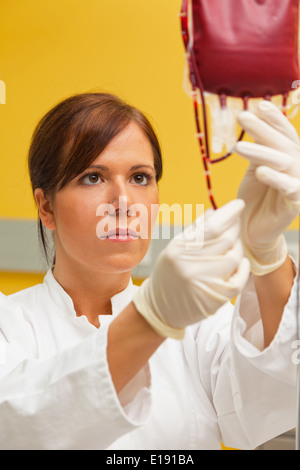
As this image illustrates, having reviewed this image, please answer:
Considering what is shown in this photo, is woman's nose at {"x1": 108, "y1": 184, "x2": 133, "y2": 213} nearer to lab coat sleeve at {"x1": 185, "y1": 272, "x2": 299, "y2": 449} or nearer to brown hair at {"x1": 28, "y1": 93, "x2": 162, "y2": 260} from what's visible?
brown hair at {"x1": 28, "y1": 93, "x2": 162, "y2": 260}

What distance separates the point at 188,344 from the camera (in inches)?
48.3

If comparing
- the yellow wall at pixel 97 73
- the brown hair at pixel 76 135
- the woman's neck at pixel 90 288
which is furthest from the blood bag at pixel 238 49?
the yellow wall at pixel 97 73

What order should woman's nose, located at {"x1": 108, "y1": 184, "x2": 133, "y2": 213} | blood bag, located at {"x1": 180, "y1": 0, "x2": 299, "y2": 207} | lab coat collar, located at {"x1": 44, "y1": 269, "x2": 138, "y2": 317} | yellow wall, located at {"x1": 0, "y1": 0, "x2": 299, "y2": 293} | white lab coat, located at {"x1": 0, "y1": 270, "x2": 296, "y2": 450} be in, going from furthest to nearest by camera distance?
1. yellow wall, located at {"x1": 0, "y1": 0, "x2": 299, "y2": 293}
2. lab coat collar, located at {"x1": 44, "y1": 269, "x2": 138, "y2": 317}
3. woman's nose, located at {"x1": 108, "y1": 184, "x2": 133, "y2": 213}
4. white lab coat, located at {"x1": 0, "y1": 270, "x2": 296, "y2": 450}
5. blood bag, located at {"x1": 180, "y1": 0, "x2": 299, "y2": 207}

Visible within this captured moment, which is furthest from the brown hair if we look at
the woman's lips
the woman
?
the woman's lips

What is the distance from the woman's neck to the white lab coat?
3cm

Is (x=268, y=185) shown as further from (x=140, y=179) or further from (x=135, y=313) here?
(x=140, y=179)

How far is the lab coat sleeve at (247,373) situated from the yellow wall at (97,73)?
3.63 ft

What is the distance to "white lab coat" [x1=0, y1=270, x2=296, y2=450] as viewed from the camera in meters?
0.84

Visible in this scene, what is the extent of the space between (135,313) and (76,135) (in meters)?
0.52

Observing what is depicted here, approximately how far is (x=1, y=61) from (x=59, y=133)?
1260 mm

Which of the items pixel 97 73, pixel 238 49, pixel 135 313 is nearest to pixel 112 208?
pixel 135 313
